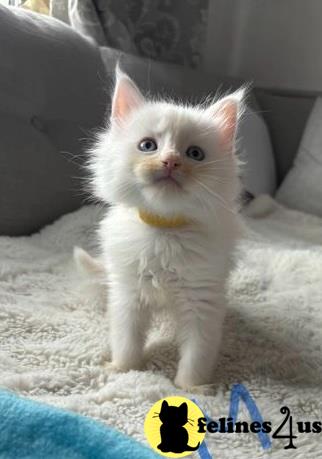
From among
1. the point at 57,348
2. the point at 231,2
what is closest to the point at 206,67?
the point at 231,2

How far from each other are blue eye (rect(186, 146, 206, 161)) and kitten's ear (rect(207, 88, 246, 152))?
0.23 ft

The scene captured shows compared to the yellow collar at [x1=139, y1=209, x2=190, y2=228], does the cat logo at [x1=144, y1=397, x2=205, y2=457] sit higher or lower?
lower

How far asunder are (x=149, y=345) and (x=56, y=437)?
14.8 inches

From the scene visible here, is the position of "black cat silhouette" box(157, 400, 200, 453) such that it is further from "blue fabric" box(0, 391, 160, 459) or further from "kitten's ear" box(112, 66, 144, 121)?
"kitten's ear" box(112, 66, 144, 121)

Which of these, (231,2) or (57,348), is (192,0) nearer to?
(231,2)

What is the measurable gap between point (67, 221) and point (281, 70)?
1645mm

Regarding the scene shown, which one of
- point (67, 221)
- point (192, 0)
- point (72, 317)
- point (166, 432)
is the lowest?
point (67, 221)

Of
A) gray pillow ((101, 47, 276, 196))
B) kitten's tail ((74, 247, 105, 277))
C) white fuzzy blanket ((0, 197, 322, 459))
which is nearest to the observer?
white fuzzy blanket ((0, 197, 322, 459))

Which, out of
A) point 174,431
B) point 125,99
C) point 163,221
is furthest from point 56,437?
point 125,99

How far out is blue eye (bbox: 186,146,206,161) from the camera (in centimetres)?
82

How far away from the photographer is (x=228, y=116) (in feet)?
2.96

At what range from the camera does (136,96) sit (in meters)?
0.91

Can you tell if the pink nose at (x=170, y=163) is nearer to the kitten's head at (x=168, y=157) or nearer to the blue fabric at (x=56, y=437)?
the kitten's head at (x=168, y=157)

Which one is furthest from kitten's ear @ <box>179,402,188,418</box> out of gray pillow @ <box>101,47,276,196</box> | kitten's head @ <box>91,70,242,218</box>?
gray pillow @ <box>101,47,276,196</box>
